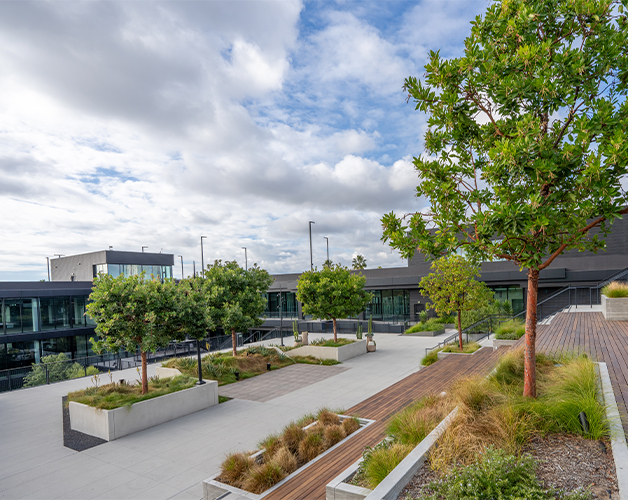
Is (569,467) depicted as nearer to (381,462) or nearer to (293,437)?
(381,462)

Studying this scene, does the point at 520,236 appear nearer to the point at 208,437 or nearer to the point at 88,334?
the point at 208,437

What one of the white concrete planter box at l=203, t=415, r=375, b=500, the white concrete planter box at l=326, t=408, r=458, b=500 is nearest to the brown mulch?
the white concrete planter box at l=326, t=408, r=458, b=500

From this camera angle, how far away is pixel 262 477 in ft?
20.0

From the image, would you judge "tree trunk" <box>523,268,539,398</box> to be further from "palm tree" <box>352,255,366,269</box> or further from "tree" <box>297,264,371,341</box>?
"palm tree" <box>352,255,366,269</box>

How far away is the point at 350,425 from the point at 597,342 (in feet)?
25.9

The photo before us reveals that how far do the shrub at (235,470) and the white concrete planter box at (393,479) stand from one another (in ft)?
6.87

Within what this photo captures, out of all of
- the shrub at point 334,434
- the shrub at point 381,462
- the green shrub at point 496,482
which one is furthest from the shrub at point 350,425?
the green shrub at point 496,482

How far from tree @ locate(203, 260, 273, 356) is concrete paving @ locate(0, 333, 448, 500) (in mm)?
5034

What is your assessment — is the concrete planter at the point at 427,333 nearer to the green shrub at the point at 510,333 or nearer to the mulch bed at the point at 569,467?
the green shrub at the point at 510,333

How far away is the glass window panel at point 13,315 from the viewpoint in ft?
78.7

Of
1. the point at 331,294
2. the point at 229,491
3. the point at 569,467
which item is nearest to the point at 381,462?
the point at 569,467

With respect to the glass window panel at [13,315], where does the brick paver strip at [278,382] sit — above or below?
below

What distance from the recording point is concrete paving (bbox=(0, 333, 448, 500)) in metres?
7.40

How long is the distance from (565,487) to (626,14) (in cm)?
607
